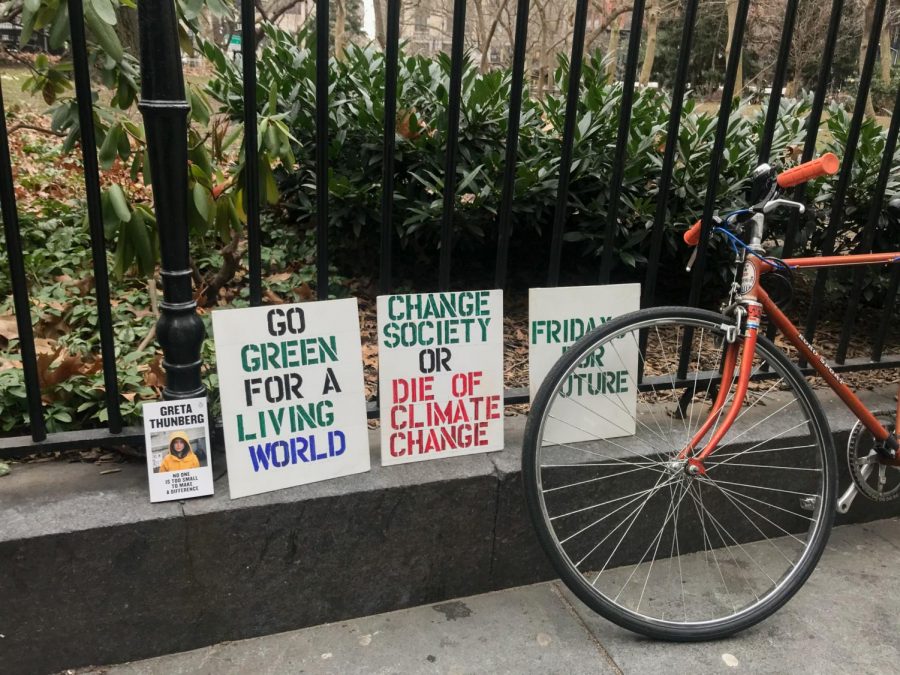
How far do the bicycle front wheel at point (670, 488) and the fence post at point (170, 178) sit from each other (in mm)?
941

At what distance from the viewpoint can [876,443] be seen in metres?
2.46

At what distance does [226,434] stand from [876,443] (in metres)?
2.09

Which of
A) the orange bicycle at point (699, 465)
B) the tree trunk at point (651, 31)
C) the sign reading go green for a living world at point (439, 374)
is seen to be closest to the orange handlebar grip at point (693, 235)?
the orange bicycle at point (699, 465)

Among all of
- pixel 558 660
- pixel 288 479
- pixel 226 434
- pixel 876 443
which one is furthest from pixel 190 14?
pixel 876 443

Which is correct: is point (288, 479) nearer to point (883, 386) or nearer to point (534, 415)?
point (534, 415)

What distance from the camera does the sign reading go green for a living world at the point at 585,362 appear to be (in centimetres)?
229

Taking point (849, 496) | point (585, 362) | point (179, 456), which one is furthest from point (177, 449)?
point (849, 496)

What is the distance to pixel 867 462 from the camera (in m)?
2.44

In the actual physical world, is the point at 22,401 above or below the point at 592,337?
below

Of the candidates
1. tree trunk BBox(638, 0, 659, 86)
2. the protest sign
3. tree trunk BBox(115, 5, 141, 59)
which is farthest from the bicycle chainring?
tree trunk BBox(638, 0, 659, 86)

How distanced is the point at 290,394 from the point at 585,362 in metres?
0.93

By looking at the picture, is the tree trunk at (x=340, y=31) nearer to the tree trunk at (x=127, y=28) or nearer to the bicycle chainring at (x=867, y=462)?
the tree trunk at (x=127, y=28)

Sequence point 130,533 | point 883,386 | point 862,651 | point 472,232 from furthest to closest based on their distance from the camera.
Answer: point 472,232 < point 883,386 < point 862,651 < point 130,533

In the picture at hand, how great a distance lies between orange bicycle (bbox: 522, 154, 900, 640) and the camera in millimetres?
2090
